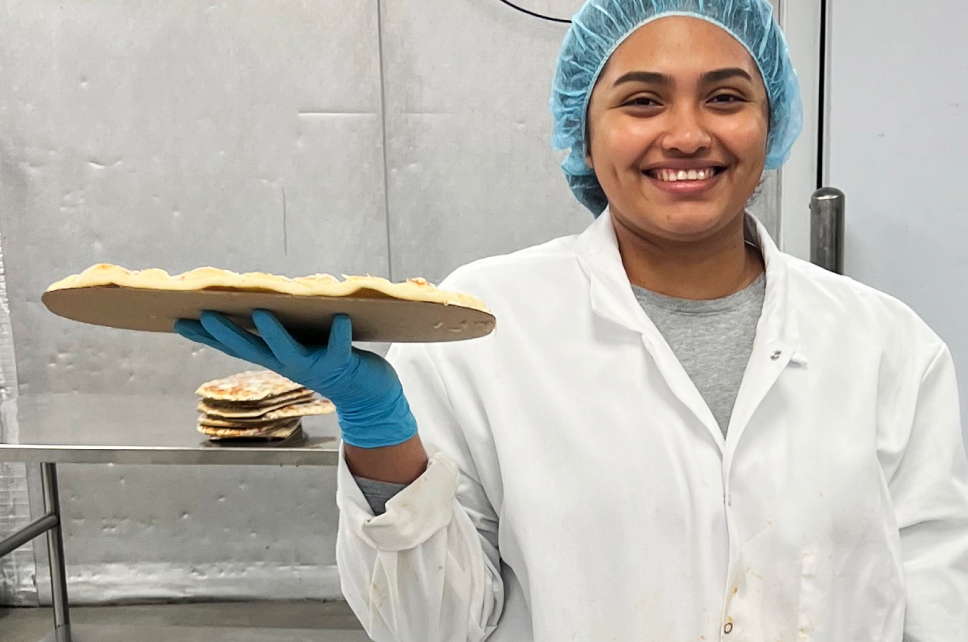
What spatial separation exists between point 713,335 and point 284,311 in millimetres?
597

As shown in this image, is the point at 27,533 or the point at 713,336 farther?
the point at 27,533

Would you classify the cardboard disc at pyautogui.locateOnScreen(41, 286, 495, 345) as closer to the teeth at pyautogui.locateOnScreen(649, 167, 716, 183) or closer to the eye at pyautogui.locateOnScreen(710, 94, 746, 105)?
the teeth at pyautogui.locateOnScreen(649, 167, 716, 183)

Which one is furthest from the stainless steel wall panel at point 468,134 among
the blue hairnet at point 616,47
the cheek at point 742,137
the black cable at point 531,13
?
the cheek at point 742,137

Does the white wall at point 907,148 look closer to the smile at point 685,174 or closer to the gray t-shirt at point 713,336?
the gray t-shirt at point 713,336

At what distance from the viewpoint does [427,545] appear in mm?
896

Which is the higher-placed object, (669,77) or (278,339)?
(669,77)

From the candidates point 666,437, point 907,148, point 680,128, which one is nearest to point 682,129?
point 680,128

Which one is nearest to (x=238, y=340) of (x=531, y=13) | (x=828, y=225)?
(x=828, y=225)

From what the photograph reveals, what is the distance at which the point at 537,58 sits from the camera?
2.30m

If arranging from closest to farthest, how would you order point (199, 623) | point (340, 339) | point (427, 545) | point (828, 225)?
point (340, 339)
point (427, 545)
point (828, 225)
point (199, 623)

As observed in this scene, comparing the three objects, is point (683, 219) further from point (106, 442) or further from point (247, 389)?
point (106, 442)

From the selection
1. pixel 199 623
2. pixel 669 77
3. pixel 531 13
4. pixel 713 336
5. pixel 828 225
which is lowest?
pixel 199 623

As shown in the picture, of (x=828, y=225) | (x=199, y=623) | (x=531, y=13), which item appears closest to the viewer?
(x=828, y=225)

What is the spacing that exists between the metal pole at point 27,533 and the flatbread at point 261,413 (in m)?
0.67
